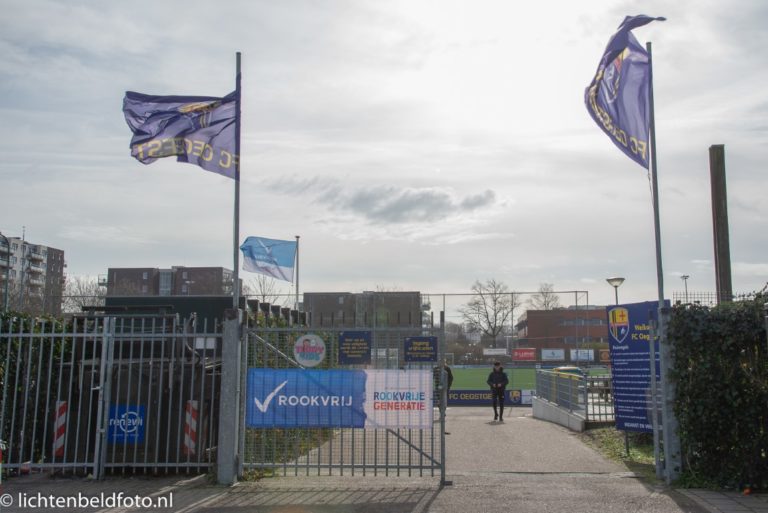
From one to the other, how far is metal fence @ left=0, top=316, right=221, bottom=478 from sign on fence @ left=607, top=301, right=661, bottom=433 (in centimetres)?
702

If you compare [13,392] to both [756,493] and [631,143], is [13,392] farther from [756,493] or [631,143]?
[756,493]

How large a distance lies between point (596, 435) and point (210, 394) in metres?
8.42

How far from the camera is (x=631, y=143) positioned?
10320 millimetres

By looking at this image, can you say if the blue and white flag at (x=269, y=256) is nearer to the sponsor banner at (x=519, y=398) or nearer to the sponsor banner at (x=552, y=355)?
the sponsor banner at (x=519, y=398)

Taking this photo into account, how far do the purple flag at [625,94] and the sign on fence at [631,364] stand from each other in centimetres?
293

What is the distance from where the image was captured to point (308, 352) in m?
10.2

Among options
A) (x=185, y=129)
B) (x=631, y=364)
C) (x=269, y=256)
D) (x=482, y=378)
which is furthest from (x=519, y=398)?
(x=185, y=129)

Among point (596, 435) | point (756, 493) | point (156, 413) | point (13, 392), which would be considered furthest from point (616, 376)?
point (13, 392)

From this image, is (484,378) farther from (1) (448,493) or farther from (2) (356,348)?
(1) (448,493)

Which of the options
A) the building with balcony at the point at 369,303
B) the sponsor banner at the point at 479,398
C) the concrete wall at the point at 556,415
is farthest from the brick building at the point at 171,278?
the concrete wall at the point at 556,415

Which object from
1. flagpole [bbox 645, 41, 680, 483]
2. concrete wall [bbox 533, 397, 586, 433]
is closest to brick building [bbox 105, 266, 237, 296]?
concrete wall [bbox 533, 397, 586, 433]

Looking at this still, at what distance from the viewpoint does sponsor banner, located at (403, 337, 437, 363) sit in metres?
9.84

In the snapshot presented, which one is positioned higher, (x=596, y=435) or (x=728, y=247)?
(x=728, y=247)

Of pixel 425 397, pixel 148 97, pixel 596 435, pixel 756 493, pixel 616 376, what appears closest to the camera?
pixel 756 493
